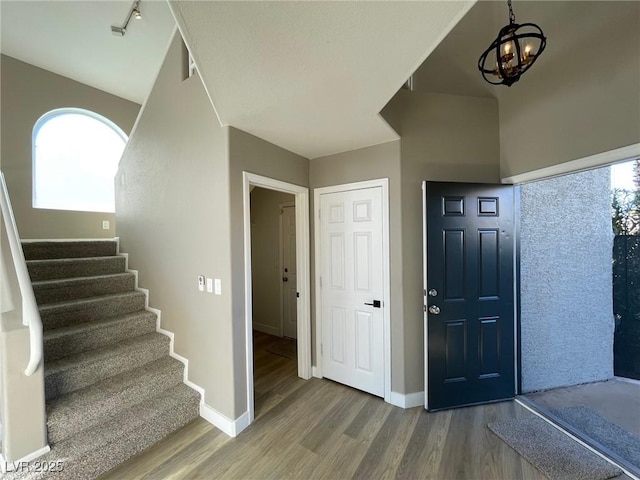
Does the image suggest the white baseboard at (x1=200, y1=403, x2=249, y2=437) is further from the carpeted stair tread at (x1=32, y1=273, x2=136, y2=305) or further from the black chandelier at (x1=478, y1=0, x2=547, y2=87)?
the black chandelier at (x1=478, y1=0, x2=547, y2=87)

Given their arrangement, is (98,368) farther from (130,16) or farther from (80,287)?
(130,16)

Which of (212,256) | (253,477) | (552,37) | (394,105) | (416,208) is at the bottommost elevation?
(253,477)

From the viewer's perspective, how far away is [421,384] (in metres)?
2.41

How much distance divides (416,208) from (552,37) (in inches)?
67.4

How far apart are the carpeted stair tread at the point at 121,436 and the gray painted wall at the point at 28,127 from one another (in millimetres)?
3299

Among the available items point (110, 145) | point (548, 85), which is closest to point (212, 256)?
point (548, 85)

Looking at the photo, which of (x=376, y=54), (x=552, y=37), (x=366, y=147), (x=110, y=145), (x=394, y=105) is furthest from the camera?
(x=110, y=145)

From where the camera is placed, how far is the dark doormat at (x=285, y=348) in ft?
11.4

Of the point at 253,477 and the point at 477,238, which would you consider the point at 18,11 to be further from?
A: the point at 477,238

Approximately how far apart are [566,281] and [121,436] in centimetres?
409

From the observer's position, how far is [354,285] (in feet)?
8.67

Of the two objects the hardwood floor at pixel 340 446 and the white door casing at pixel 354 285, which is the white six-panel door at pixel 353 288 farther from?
the hardwood floor at pixel 340 446

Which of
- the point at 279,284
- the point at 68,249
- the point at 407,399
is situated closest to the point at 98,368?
the point at 68,249

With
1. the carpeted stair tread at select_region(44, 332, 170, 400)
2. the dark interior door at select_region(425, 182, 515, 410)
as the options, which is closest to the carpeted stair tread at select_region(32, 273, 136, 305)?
the carpeted stair tread at select_region(44, 332, 170, 400)
